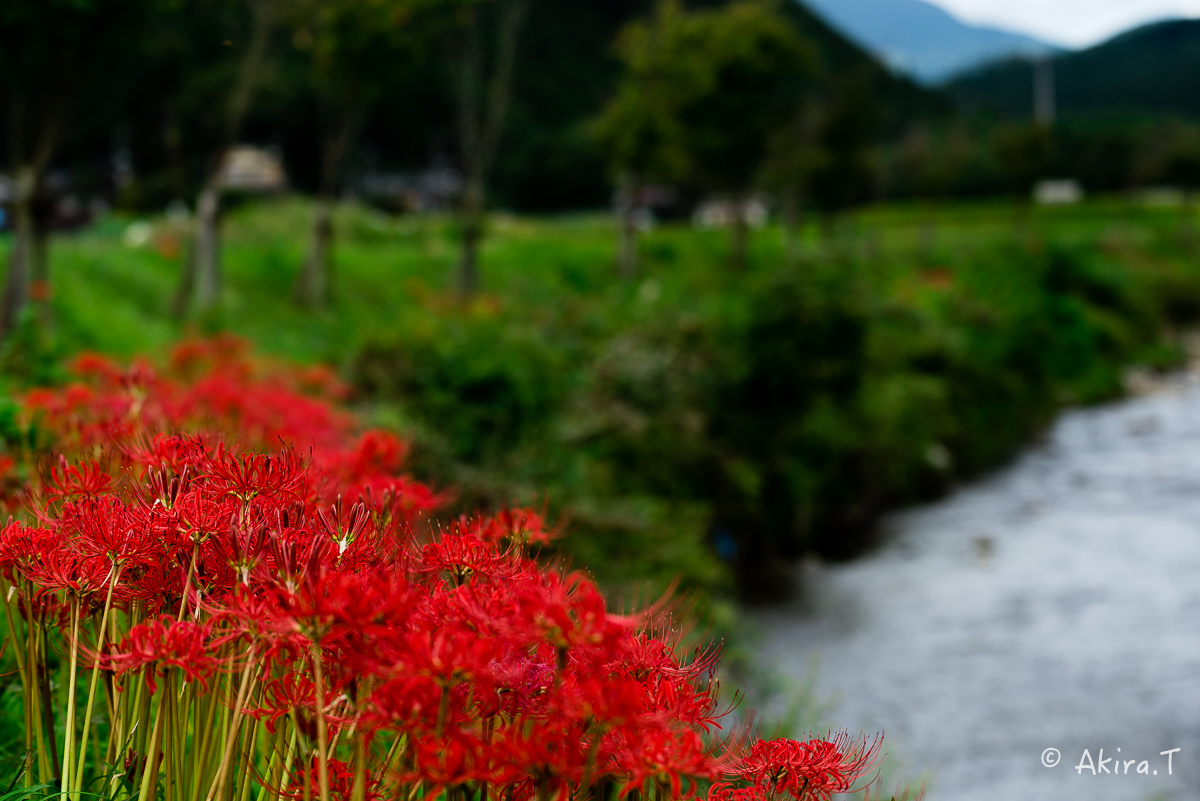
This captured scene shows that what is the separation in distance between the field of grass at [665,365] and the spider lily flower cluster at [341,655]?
9.41 feet

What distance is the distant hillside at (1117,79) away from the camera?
119 meters

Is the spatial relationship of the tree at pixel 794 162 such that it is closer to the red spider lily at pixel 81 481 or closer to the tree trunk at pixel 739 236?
the tree trunk at pixel 739 236

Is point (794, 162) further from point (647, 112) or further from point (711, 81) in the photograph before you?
point (647, 112)

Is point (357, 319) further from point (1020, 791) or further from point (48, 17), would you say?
point (1020, 791)

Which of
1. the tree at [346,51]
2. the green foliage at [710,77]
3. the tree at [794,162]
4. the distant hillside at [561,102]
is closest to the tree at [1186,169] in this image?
the distant hillside at [561,102]

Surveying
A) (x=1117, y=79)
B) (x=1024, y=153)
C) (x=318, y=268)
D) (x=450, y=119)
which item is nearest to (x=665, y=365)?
(x=318, y=268)

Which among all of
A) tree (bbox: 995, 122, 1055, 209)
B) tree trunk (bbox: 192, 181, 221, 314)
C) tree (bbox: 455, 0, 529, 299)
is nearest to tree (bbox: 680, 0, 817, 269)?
tree (bbox: 455, 0, 529, 299)

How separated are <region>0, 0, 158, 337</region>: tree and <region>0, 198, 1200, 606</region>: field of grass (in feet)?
2.91

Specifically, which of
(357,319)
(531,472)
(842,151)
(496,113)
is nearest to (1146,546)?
(531,472)

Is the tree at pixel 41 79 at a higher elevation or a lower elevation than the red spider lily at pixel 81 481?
higher

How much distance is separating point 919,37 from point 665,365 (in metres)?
87.1

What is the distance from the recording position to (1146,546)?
14.4 metres

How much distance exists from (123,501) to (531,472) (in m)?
7.87

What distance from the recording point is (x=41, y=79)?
31.5 ft
